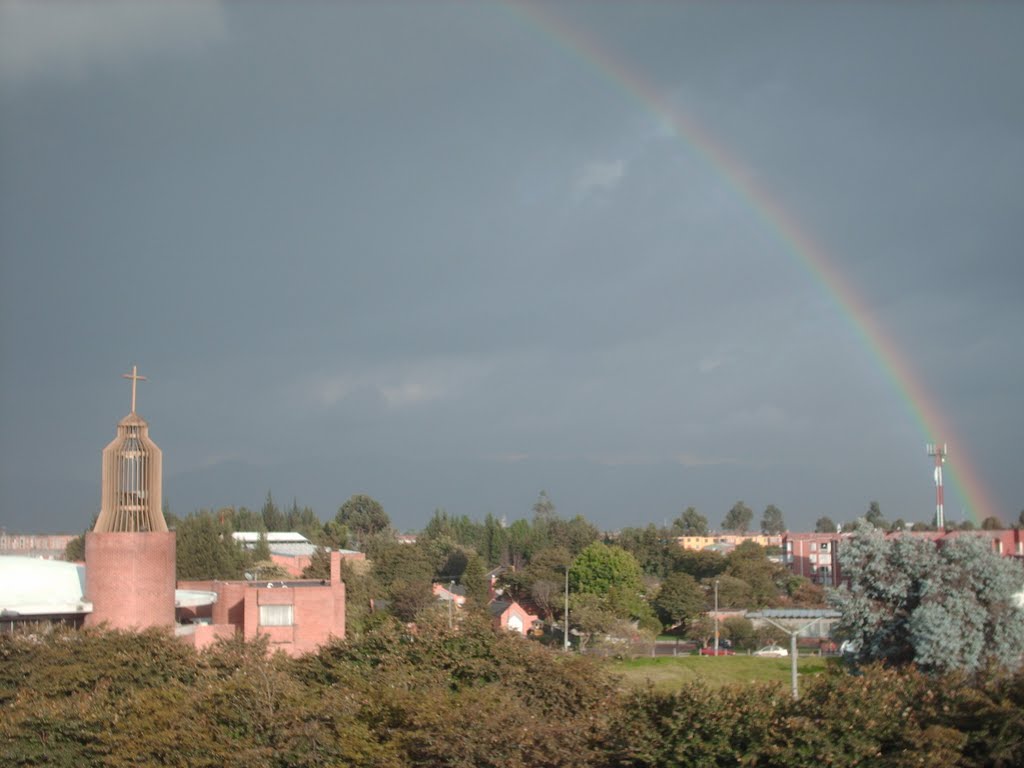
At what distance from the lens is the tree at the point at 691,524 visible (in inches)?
7101

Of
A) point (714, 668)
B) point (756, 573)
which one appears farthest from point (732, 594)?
point (714, 668)

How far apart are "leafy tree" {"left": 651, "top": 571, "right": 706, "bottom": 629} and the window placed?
38557mm

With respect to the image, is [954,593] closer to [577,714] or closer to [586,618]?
[577,714]

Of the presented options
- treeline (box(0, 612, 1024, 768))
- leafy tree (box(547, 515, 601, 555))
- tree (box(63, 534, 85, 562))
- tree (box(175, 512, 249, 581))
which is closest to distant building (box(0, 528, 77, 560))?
tree (box(63, 534, 85, 562))

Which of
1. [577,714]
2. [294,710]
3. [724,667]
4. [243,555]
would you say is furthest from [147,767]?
[243,555]

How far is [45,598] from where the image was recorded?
4038 cm

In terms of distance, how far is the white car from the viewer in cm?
6315

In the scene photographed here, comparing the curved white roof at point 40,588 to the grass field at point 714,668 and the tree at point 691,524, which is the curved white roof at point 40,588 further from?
the tree at point 691,524

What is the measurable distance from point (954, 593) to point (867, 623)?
2.98m

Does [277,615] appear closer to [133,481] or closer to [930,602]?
[133,481]

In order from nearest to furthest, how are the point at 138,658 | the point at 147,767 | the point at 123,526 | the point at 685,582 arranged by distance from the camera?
the point at 147,767 → the point at 138,658 → the point at 123,526 → the point at 685,582

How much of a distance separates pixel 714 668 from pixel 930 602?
76.3 feet

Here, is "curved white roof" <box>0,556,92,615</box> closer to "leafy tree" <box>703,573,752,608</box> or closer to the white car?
the white car

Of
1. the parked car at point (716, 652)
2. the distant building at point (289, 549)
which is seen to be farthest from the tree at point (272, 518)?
the parked car at point (716, 652)
